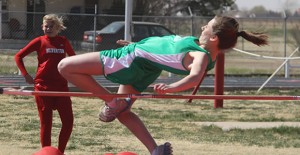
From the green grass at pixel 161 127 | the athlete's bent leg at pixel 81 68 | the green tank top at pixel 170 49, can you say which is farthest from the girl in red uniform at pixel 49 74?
the green tank top at pixel 170 49

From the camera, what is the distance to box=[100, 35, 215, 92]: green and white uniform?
268 inches

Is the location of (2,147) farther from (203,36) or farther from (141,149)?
(203,36)

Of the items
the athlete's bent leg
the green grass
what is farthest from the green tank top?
the green grass

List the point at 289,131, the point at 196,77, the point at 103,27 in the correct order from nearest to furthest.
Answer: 1. the point at 196,77
2. the point at 289,131
3. the point at 103,27

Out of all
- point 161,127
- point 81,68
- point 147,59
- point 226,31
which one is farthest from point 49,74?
point 161,127

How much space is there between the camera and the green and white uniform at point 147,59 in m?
6.80

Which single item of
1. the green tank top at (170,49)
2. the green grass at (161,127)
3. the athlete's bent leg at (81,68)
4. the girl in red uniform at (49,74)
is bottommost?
the green grass at (161,127)

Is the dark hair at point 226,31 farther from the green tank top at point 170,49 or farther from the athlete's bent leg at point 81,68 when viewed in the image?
the athlete's bent leg at point 81,68

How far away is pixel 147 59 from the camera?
6879 mm

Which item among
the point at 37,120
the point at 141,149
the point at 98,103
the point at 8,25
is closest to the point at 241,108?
the point at 98,103

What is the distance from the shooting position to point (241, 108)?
49.1ft

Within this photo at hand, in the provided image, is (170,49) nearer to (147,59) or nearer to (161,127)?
(147,59)

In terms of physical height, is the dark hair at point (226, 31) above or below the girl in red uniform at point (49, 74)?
above

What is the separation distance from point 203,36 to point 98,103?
827cm
